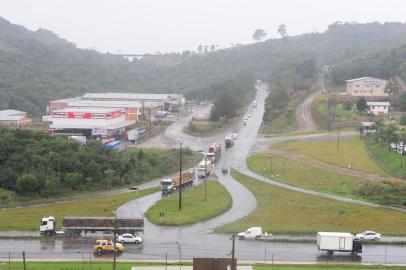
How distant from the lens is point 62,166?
38219 millimetres

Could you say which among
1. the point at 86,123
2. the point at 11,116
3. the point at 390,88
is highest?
the point at 390,88

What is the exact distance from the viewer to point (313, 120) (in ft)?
221

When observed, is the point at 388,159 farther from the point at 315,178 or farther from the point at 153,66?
the point at 153,66

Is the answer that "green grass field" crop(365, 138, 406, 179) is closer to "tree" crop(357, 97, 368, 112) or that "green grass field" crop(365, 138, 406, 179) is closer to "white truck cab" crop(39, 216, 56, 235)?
"tree" crop(357, 97, 368, 112)

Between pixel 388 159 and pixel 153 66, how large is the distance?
13113 centimetres

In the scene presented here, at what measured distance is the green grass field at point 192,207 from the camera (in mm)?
28703

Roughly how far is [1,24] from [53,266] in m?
171

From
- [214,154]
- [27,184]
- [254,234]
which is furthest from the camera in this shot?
[214,154]

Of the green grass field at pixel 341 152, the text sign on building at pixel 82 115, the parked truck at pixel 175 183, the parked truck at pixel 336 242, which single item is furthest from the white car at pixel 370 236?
the text sign on building at pixel 82 115

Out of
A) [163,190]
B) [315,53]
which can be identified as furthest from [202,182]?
[315,53]

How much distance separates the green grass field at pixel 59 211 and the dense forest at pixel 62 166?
286cm

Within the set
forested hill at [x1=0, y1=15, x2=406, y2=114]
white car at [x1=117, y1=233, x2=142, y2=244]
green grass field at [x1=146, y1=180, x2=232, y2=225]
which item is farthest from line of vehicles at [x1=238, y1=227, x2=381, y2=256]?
Result: forested hill at [x1=0, y1=15, x2=406, y2=114]

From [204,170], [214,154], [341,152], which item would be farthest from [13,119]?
[341,152]

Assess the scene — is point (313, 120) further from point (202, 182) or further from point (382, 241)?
point (382, 241)
